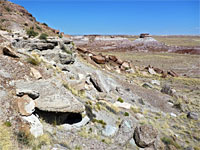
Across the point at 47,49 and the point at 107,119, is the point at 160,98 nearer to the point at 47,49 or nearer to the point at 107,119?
Result: the point at 107,119

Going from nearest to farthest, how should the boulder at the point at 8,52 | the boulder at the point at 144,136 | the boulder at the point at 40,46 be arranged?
the boulder at the point at 144,136 → the boulder at the point at 8,52 → the boulder at the point at 40,46

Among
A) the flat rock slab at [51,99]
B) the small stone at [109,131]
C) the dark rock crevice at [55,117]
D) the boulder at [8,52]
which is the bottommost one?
the small stone at [109,131]

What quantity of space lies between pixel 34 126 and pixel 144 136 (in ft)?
15.6

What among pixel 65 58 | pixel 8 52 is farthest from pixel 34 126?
pixel 65 58

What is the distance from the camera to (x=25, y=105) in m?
5.12

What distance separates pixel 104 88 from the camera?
11.9 metres

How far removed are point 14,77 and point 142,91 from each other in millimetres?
12149

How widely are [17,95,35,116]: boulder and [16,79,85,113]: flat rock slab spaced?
230 mm

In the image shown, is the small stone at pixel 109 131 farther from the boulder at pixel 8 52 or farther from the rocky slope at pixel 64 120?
the boulder at pixel 8 52

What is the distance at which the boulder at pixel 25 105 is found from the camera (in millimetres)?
4968

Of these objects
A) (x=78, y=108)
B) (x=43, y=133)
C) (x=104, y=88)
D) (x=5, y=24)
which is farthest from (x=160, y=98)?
(x=5, y=24)

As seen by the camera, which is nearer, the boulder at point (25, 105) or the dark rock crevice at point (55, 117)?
the boulder at point (25, 105)

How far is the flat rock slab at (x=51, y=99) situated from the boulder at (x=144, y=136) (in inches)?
116

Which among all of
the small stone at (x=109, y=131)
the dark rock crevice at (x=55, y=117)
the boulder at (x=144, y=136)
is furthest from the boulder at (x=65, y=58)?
the boulder at (x=144, y=136)
